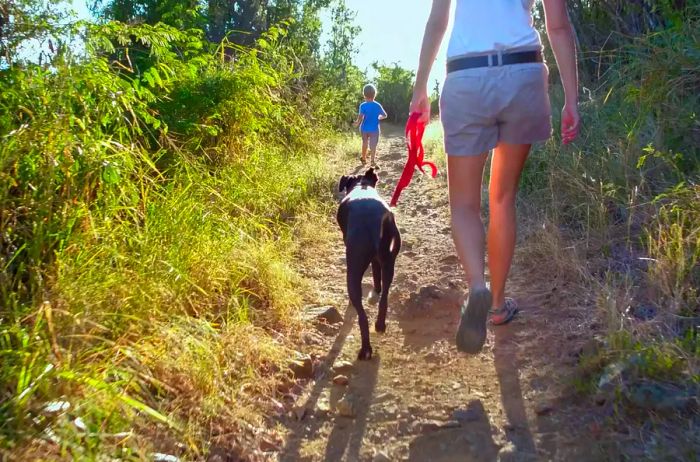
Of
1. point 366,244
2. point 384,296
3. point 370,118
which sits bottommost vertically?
point 384,296

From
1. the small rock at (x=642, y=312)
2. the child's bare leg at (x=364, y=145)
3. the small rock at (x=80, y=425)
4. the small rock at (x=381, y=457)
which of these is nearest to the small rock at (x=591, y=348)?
the small rock at (x=642, y=312)

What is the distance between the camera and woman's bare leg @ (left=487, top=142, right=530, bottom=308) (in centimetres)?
303

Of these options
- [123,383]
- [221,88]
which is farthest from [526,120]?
[221,88]

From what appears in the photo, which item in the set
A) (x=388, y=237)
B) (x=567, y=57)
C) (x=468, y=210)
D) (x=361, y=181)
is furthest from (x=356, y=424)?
(x=361, y=181)

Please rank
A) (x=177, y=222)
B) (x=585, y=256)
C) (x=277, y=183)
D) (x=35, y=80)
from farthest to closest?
(x=277, y=183) → (x=585, y=256) → (x=177, y=222) → (x=35, y=80)

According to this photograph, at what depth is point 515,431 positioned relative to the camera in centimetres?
247

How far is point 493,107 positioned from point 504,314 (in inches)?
44.7

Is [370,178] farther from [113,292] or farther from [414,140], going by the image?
[113,292]

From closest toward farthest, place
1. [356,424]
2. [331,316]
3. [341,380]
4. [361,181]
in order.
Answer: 1. [356,424]
2. [341,380]
3. [331,316]
4. [361,181]

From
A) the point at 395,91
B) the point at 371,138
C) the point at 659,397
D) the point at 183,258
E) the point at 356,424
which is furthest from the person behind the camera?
the point at 395,91

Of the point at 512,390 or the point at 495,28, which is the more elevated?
the point at 495,28

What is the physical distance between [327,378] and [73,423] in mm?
1402

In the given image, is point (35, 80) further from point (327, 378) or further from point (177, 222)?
point (327, 378)

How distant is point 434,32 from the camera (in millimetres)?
3020
